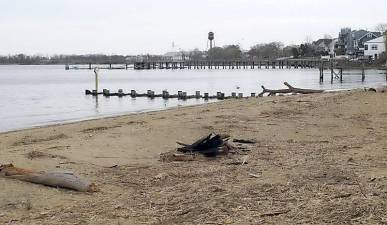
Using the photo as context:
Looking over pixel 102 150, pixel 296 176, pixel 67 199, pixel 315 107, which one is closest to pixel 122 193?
pixel 67 199

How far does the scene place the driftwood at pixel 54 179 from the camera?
8.18 m

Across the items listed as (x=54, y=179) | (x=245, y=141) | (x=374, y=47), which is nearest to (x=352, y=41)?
(x=374, y=47)

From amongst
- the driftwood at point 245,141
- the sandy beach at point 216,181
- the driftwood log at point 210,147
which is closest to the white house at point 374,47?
the sandy beach at point 216,181

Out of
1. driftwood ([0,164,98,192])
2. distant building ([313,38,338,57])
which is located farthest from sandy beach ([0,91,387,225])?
distant building ([313,38,338,57])

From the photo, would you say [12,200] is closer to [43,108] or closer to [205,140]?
[205,140]

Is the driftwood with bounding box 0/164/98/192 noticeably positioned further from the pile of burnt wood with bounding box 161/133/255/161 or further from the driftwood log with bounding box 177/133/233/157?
the driftwood log with bounding box 177/133/233/157

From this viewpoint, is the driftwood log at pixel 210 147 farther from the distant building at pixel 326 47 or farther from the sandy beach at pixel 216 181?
the distant building at pixel 326 47

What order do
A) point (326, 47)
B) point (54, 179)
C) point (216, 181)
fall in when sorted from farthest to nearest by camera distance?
point (326, 47) < point (216, 181) < point (54, 179)

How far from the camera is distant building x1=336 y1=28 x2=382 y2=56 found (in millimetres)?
156650

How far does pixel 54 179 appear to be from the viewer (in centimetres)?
836

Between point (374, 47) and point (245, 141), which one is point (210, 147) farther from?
point (374, 47)

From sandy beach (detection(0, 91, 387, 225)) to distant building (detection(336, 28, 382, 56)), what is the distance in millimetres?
148986

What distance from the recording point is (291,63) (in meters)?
181

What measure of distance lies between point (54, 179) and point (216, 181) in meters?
2.46
